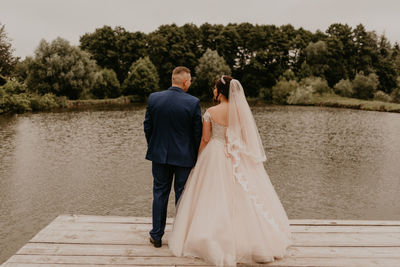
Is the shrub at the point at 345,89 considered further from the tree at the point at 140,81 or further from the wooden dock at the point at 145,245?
the wooden dock at the point at 145,245

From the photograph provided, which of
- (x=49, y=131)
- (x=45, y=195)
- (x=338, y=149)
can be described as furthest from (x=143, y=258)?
(x=49, y=131)

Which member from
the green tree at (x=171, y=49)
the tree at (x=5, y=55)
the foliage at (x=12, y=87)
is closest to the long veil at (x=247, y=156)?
the foliage at (x=12, y=87)

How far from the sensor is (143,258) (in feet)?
11.6

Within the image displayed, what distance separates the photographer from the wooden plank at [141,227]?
169 inches

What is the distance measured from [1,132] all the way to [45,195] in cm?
1214

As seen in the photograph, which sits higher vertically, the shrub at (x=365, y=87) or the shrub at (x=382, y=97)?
the shrub at (x=365, y=87)

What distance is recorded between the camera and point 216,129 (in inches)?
152

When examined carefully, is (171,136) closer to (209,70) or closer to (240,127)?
(240,127)

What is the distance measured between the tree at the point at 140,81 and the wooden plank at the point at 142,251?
154 ft

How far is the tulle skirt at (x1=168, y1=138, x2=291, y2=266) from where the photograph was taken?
3.47 m

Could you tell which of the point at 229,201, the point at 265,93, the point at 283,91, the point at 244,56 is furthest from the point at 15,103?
the point at 244,56

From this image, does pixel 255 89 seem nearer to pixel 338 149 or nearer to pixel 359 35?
pixel 359 35

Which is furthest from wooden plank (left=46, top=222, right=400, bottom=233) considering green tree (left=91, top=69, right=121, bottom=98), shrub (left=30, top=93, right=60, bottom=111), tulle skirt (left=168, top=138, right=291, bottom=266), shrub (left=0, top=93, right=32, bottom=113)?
green tree (left=91, top=69, right=121, bottom=98)

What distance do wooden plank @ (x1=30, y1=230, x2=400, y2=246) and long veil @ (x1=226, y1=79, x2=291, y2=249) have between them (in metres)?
0.41
